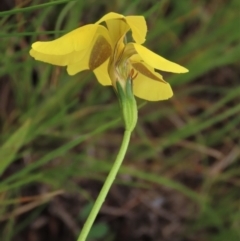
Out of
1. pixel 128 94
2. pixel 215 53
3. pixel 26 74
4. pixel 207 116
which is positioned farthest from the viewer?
pixel 207 116

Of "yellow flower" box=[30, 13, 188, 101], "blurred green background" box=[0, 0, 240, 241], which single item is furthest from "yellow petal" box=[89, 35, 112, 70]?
"blurred green background" box=[0, 0, 240, 241]

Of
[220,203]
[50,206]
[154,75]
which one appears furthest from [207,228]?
[154,75]

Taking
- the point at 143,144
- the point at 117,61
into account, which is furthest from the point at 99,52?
the point at 143,144

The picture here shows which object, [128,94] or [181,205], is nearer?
[128,94]

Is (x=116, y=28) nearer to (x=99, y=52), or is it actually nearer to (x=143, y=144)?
(x=99, y=52)

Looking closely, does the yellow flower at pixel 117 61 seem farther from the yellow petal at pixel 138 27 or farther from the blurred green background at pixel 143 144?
the blurred green background at pixel 143 144

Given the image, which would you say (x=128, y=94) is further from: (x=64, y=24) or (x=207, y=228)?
(x=207, y=228)
